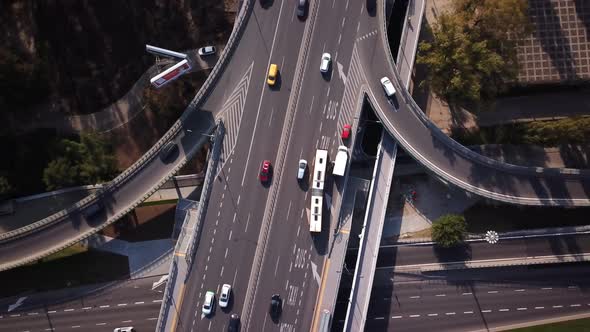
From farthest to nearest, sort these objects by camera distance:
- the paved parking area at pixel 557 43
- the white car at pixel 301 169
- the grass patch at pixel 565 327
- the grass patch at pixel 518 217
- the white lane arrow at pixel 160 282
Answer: the grass patch at pixel 518 217 → the white lane arrow at pixel 160 282 → the grass patch at pixel 565 327 → the paved parking area at pixel 557 43 → the white car at pixel 301 169

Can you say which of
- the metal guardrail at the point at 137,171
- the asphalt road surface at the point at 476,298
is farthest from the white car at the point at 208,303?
the asphalt road surface at the point at 476,298

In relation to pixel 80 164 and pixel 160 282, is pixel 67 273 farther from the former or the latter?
pixel 80 164

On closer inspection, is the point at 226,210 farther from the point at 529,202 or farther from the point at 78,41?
the point at 529,202

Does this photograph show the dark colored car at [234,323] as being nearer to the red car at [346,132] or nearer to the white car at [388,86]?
the red car at [346,132]

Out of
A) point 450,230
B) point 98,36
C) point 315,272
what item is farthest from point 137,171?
point 450,230

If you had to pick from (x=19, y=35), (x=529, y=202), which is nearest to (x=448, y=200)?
(x=529, y=202)

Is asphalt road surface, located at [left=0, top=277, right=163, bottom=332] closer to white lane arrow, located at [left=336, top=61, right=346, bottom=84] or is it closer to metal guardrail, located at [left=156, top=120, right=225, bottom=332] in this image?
metal guardrail, located at [left=156, top=120, right=225, bottom=332]
